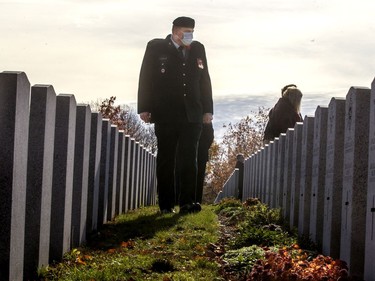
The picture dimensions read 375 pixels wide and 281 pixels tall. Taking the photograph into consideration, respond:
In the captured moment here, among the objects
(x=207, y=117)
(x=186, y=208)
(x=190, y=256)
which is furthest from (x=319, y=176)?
(x=207, y=117)

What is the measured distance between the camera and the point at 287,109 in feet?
48.4

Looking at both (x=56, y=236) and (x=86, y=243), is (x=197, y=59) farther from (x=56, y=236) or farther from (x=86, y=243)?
(x=56, y=236)

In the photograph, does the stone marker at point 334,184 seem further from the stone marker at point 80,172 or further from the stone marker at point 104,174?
the stone marker at point 104,174

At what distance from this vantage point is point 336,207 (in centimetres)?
758

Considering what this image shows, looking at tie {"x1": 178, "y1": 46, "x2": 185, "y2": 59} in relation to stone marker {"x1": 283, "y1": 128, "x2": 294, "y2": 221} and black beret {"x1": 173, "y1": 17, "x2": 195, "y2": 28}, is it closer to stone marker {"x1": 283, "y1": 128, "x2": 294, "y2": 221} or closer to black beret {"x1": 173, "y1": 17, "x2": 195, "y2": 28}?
black beret {"x1": 173, "y1": 17, "x2": 195, "y2": 28}

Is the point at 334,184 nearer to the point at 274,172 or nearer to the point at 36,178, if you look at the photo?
the point at 36,178

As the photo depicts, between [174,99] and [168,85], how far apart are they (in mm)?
212

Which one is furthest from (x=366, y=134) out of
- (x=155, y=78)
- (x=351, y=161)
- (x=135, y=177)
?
(x=135, y=177)

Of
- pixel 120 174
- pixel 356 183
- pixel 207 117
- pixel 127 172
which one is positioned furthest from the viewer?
pixel 127 172

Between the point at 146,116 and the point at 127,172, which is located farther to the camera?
the point at 127,172

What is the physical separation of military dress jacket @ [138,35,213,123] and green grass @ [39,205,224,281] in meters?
1.65

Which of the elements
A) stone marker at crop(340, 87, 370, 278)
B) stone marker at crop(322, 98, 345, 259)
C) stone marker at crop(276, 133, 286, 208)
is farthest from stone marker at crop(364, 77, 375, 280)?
stone marker at crop(276, 133, 286, 208)

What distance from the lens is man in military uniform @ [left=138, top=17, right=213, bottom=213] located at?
38.2ft

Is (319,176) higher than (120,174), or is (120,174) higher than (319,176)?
(319,176)
